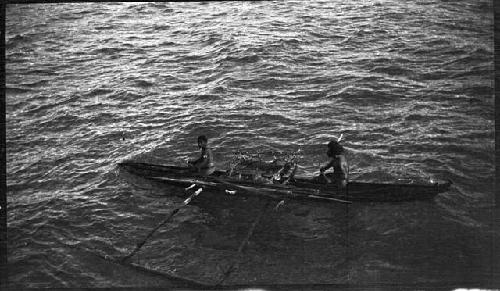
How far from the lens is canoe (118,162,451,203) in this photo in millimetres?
9406

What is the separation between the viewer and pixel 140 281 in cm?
866

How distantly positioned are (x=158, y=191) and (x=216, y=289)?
9.80ft

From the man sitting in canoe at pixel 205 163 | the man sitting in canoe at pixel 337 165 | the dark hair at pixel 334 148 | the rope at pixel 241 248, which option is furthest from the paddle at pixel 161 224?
the dark hair at pixel 334 148

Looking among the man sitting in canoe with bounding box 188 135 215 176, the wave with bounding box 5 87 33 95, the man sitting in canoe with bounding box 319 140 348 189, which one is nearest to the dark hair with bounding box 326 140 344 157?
the man sitting in canoe with bounding box 319 140 348 189

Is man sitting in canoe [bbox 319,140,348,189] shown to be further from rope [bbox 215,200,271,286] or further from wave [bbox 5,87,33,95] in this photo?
wave [bbox 5,87,33,95]

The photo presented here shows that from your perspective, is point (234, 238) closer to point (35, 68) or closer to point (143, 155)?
point (143, 155)

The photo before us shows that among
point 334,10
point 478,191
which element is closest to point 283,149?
point 334,10

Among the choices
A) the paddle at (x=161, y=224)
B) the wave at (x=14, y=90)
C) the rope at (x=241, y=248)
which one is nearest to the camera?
the rope at (x=241, y=248)

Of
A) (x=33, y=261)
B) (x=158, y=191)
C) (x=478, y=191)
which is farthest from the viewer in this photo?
(x=158, y=191)

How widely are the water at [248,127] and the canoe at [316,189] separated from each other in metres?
0.29

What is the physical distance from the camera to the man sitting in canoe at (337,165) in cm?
935

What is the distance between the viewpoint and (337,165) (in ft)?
30.9

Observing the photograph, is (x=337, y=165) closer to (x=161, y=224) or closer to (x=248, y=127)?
(x=248, y=127)

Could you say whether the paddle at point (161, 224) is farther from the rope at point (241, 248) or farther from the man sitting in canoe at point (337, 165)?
the man sitting in canoe at point (337, 165)
